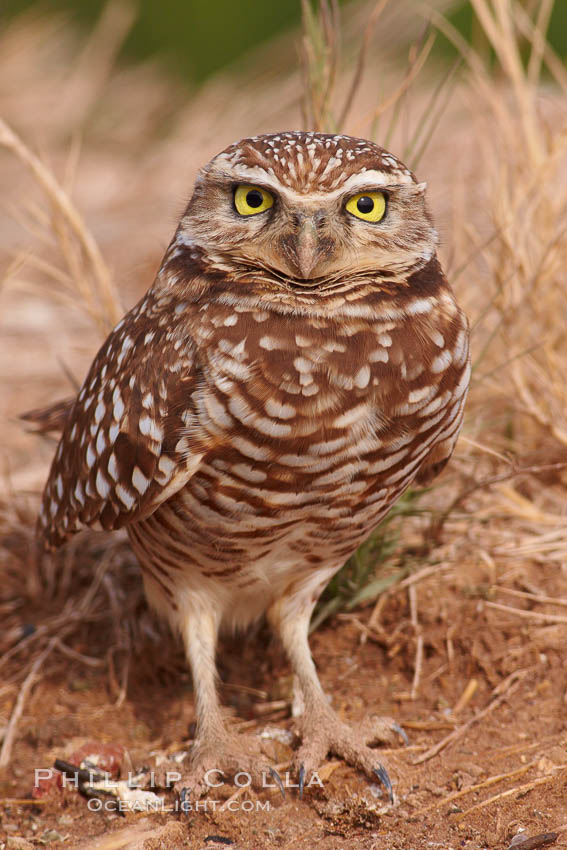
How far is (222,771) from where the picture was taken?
3.15 meters

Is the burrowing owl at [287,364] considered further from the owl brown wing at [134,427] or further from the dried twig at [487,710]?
the dried twig at [487,710]

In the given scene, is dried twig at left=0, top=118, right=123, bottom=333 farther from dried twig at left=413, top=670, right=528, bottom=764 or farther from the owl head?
dried twig at left=413, top=670, right=528, bottom=764

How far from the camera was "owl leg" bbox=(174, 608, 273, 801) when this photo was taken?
10.2ft

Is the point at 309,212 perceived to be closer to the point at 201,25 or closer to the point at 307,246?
the point at 307,246

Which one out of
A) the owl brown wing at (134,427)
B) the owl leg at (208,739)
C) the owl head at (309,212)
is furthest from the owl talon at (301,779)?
the owl head at (309,212)

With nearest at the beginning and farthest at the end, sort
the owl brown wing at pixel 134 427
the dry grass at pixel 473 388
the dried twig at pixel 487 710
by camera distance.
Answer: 1. the owl brown wing at pixel 134 427
2. the dried twig at pixel 487 710
3. the dry grass at pixel 473 388

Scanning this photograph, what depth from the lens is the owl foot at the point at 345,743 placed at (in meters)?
3.08

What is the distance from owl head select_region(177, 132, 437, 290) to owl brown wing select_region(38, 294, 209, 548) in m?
0.32

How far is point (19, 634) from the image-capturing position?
420cm

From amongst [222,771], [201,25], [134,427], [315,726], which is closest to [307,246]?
[134,427]

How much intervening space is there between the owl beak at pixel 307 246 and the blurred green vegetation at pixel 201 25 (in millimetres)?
9244

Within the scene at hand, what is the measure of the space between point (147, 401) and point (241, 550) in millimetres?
552

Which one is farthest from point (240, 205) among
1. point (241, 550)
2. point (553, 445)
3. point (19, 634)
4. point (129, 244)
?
point (129, 244)

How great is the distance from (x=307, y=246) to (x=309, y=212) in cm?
11
